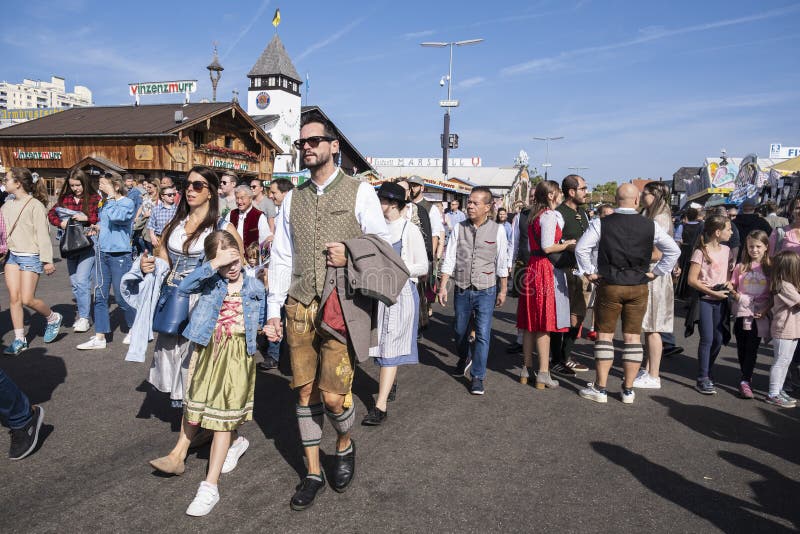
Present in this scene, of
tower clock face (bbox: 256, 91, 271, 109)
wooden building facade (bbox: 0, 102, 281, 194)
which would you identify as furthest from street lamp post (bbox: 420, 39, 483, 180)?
tower clock face (bbox: 256, 91, 271, 109)

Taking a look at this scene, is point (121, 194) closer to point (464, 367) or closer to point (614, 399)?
point (464, 367)

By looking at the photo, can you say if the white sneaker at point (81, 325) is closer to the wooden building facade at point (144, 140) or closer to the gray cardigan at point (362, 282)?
the gray cardigan at point (362, 282)

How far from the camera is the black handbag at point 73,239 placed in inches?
248

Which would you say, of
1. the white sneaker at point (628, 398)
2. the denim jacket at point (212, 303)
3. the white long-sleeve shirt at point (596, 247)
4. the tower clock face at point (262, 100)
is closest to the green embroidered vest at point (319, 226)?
the denim jacket at point (212, 303)

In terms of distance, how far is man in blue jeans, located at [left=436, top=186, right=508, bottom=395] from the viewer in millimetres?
5285

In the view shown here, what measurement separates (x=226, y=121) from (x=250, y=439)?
3086 cm

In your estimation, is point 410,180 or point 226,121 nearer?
point 410,180

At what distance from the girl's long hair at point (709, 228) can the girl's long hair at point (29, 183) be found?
716cm

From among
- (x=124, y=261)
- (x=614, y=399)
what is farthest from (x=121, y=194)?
(x=614, y=399)

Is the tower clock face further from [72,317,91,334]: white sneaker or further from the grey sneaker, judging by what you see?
the grey sneaker

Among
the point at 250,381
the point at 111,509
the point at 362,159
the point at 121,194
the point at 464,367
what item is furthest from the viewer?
the point at 362,159

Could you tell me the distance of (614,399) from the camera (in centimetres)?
531

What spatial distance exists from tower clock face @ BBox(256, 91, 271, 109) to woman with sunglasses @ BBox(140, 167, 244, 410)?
41.2 m

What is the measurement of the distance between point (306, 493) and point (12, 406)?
2.11 metres
